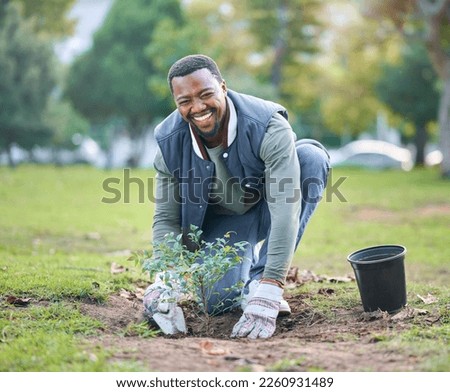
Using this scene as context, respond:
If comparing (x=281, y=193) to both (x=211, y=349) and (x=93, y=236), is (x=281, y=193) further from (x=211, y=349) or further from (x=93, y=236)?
(x=93, y=236)

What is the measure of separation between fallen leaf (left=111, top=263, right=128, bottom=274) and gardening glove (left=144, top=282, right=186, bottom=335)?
69.3 inches

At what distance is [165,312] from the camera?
4.59 m

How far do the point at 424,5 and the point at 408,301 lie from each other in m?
16.2

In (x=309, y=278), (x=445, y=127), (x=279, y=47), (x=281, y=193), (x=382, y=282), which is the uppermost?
(x=279, y=47)

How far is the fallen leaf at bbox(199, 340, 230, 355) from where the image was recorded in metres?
3.85

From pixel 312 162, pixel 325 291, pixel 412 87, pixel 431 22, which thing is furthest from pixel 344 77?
pixel 312 162

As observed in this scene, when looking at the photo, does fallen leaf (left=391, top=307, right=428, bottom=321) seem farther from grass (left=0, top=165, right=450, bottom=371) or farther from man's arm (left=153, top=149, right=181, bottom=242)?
man's arm (left=153, top=149, right=181, bottom=242)

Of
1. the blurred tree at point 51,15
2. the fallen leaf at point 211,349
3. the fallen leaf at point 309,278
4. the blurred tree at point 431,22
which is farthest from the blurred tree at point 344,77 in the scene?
the fallen leaf at point 211,349

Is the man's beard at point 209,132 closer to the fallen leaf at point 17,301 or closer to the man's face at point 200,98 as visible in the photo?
the man's face at point 200,98

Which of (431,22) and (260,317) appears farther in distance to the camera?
(431,22)

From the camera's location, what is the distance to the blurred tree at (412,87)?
94.4 feet

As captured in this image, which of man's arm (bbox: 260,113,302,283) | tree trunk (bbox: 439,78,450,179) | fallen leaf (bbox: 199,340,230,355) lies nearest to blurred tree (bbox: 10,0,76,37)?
tree trunk (bbox: 439,78,450,179)

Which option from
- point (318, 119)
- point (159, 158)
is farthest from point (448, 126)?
point (318, 119)

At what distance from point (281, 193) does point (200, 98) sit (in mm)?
793
